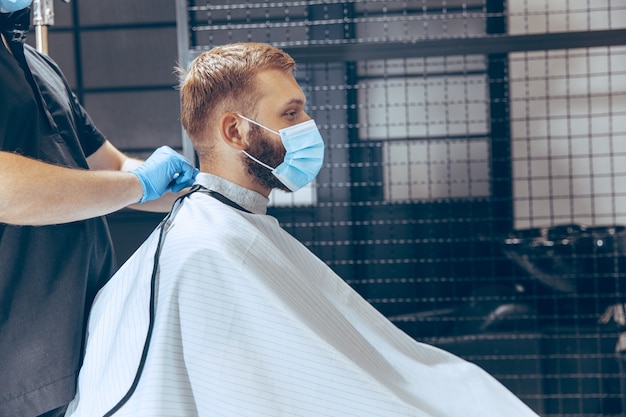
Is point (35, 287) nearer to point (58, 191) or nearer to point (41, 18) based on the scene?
point (58, 191)

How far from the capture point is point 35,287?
5.06 ft

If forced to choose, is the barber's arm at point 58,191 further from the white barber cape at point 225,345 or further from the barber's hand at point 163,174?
the white barber cape at point 225,345

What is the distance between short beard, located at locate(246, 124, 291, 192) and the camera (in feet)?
5.73

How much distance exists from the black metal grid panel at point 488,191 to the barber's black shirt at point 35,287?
166 cm

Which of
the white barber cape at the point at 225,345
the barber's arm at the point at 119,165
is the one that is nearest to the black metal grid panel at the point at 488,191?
the barber's arm at the point at 119,165

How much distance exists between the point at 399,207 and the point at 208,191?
2.37 meters

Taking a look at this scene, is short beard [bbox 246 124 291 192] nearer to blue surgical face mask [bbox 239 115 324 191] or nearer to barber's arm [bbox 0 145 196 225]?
blue surgical face mask [bbox 239 115 324 191]

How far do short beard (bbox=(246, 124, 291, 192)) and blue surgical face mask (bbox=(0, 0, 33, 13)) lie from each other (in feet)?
1.74

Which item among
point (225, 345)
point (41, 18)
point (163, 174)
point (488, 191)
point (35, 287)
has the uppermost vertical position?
point (41, 18)

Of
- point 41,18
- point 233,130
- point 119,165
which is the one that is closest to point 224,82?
point 233,130

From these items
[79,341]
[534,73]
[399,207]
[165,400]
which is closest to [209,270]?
[165,400]

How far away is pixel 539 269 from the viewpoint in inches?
126

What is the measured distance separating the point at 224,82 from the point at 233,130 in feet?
0.36

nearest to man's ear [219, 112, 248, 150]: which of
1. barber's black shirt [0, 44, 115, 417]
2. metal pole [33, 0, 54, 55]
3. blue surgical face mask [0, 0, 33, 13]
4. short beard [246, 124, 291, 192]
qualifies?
short beard [246, 124, 291, 192]
